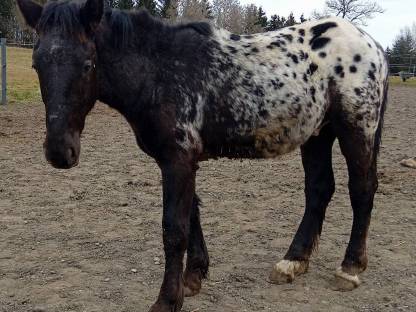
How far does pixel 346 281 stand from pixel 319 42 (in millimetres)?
1964

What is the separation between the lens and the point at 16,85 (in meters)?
20.0

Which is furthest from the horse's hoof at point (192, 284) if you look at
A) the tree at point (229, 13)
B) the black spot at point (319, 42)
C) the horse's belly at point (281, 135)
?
the tree at point (229, 13)

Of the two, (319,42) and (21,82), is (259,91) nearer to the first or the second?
(319,42)

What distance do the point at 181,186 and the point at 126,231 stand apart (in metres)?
1.91

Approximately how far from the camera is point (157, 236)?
475cm

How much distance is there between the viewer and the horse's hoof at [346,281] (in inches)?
148

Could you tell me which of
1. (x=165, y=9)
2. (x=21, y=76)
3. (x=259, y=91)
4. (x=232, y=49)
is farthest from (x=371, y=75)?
(x=165, y=9)

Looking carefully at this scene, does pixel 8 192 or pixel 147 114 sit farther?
pixel 8 192

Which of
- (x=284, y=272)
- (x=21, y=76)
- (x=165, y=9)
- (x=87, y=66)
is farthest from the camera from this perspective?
(x=165, y=9)

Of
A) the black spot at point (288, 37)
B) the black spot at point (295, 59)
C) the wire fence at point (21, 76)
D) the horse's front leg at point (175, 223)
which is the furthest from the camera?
the wire fence at point (21, 76)

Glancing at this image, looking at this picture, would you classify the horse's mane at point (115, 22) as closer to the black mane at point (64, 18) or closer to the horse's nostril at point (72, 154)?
the black mane at point (64, 18)

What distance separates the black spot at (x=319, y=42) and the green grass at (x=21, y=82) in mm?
12955

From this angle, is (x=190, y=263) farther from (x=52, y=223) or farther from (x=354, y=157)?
(x=52, y=223)

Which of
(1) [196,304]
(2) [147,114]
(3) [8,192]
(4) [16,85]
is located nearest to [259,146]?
(2) [147,114]
